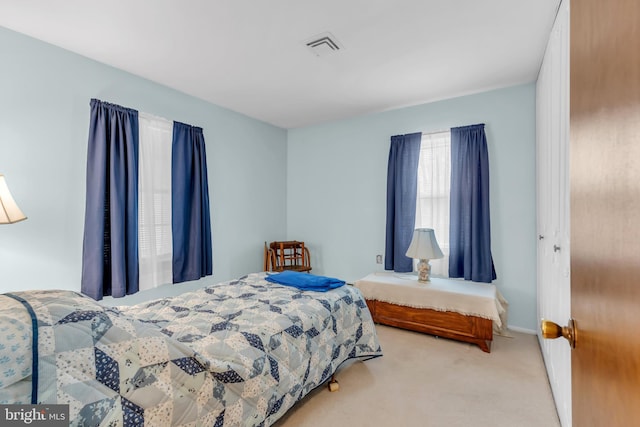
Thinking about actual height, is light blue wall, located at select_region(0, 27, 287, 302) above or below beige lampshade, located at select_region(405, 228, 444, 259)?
above

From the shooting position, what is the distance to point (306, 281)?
257 cm

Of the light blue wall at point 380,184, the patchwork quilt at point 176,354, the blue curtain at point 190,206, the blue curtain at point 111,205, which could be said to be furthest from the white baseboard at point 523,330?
the blue curtain at point 111,205

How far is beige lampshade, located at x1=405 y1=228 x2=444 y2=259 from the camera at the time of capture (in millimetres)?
3174

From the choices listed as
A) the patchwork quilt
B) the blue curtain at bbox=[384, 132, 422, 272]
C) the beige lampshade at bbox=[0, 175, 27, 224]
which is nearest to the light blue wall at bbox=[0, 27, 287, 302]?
the beige lampshade at bbox=[0, 175, 27, 224]

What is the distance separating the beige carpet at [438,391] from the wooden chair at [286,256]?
1868 millimetres

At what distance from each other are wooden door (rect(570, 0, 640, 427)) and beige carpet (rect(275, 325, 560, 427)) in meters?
1.38

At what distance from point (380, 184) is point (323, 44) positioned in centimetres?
203

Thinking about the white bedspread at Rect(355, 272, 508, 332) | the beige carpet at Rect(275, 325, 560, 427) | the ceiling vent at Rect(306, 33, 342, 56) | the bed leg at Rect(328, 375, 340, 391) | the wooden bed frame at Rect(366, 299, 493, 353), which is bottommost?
the beige carpet at Rect(275, 325, 560, 427)

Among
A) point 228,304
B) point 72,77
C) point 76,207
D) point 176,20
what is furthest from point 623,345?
point 72,77

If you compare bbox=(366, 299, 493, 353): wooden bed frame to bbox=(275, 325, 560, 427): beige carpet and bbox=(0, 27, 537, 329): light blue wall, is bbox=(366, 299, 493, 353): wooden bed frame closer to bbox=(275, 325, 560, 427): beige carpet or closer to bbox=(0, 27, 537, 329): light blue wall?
bbox=(275, 325, 560, 427): beige carpet

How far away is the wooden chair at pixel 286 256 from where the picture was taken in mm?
4266

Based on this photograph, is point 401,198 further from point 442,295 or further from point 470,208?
point 442,295

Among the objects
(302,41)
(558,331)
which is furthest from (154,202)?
(558,331)

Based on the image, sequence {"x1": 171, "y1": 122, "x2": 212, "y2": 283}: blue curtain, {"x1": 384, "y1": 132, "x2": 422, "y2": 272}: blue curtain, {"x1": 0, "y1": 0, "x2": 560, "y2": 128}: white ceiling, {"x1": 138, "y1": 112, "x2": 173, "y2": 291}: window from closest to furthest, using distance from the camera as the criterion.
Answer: {"x1": 0, "y1": 0, "x2": 560, "y2": 128}: white ceiling → {"x1": 138, "y1": 112, "x2": 173, "y2": 291}: window → {"x1": 171, "y1": 122, "x2": 212, "y2": 283}: blue curtain → {"x1": 384, "y1": 132, "x2": 422, "y2": 272}: blue curtain
